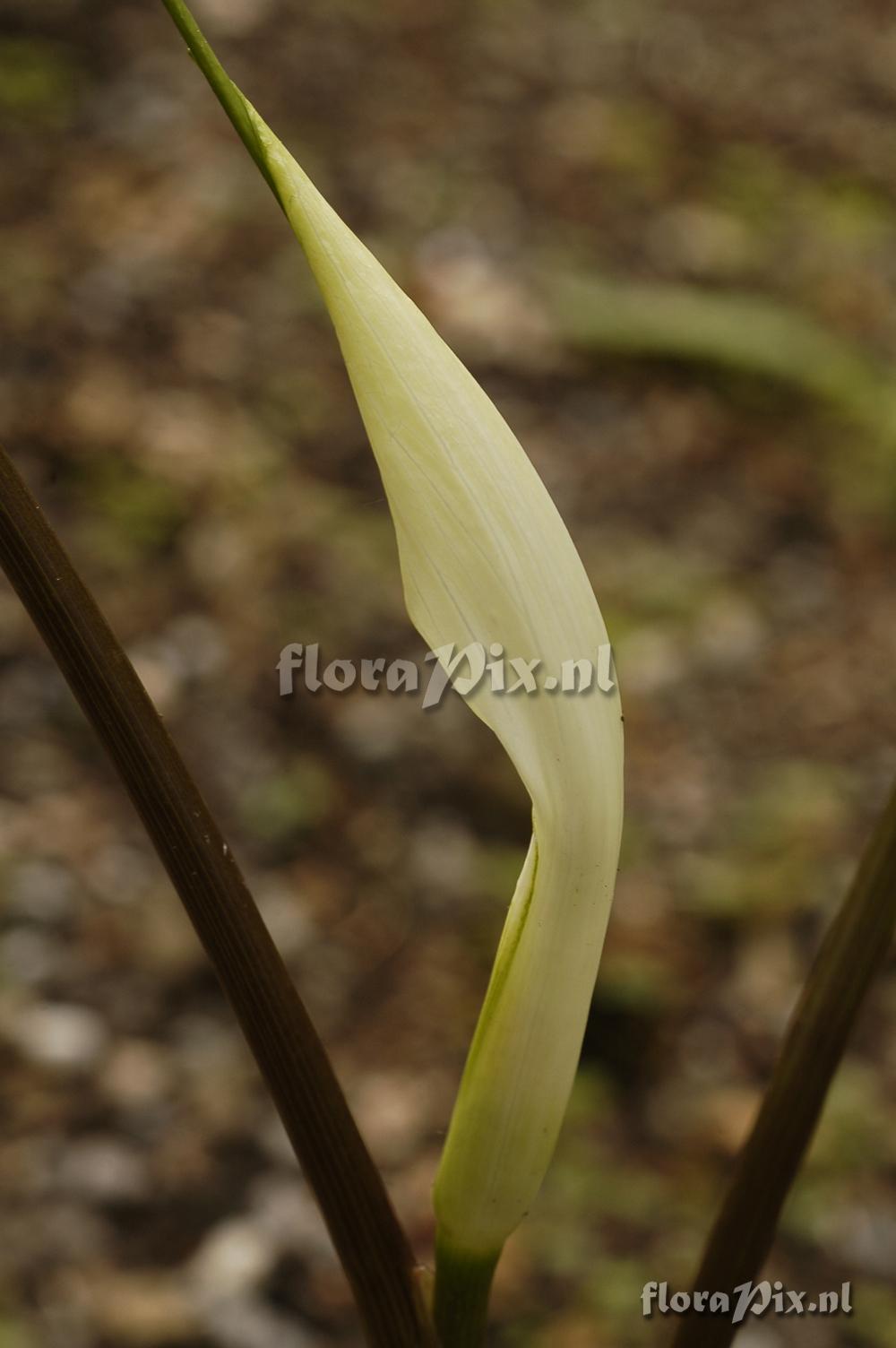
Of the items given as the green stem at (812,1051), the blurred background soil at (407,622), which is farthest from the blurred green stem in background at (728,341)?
the green stem at (812,1051)

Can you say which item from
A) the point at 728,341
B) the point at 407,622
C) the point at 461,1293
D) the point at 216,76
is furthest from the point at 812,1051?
the point at 728,341

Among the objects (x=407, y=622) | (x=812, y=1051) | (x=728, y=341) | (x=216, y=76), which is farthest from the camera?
(x=728, y=341)

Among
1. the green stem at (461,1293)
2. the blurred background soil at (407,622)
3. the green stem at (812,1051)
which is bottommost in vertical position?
the green stem at (461,1293)

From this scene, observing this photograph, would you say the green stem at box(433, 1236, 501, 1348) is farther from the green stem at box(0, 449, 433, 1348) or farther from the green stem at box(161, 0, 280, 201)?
the green stem at box(161, 0, 280, 201)

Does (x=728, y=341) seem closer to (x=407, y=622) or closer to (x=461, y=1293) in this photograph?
(x=407, y=622)

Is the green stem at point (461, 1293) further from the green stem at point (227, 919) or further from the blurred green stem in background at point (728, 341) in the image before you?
the blurred green stem in background at point (728, 341)

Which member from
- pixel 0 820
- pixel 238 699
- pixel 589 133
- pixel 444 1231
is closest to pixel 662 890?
pixel 238 699

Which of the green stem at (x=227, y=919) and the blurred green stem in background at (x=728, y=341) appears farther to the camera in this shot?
the blurred green stem in background at (x=728, y=341)

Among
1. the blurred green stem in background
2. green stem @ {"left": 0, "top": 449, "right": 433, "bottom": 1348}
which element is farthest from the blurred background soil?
green stem @ {"left": 0, "top": 449, "right": 433, "bottom": 1348}
